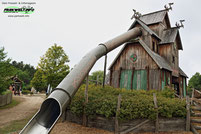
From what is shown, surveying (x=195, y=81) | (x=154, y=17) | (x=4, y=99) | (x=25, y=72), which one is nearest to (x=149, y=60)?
(x=154, y=17)

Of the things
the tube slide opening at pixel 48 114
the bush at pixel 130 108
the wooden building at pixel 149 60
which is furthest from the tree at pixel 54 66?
the tube slide opening at pixel 48 114

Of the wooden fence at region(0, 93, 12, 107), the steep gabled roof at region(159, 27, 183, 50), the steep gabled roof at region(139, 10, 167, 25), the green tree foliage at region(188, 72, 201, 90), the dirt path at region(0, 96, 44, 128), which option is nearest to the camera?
the dirt path at region(0, 96, 44, 128)

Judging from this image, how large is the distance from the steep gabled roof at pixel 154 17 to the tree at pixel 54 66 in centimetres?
1337

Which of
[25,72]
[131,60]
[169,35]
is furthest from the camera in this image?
[25,72]

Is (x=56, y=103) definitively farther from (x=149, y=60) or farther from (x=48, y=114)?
(x=149, y=60)

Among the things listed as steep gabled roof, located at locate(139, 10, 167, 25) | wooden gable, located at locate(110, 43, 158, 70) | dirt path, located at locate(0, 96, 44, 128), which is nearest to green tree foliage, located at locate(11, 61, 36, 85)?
dirt path, located at locate(0, 96, 44, 128)

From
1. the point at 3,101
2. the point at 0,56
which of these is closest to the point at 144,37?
the point at 0,56

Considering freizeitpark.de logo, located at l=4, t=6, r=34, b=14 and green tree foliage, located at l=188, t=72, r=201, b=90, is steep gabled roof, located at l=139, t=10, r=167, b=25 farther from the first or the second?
green tree foliage, located at l=188, t=72, r=201, b=90

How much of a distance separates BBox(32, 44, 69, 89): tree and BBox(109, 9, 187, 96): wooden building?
7.38m

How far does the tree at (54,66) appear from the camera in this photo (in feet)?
60.5

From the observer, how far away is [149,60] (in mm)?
14594

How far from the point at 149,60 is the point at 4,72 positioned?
49.9 feet

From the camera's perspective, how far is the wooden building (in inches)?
561

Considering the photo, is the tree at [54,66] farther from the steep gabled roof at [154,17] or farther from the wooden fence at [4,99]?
the steep gabled roof at [154,17]
